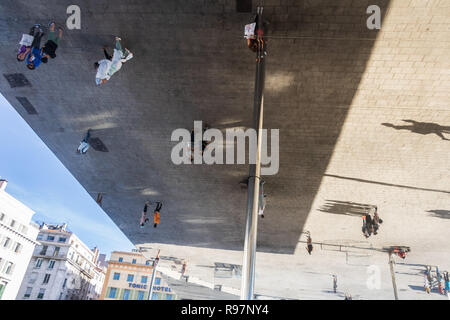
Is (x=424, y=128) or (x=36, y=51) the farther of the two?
(x=424, y=128)

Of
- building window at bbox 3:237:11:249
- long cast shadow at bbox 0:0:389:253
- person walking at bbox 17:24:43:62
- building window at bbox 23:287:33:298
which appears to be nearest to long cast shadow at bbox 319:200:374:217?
long cast shadow at bbox 0:0:389:253

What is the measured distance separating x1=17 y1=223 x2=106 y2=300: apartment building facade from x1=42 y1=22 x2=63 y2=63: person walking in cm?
5451

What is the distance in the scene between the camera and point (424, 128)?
315 inches

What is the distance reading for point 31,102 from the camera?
30.0 feet

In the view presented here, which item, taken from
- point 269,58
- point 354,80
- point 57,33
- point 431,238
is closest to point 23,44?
point 57,33

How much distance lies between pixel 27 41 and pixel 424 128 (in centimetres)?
980

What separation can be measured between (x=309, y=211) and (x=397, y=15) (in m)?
9.34

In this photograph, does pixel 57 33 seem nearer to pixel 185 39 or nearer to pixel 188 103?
pixel 185 39

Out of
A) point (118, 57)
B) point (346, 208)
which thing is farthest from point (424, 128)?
point (118, 57)

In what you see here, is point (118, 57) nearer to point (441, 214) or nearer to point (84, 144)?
point (84, 144)

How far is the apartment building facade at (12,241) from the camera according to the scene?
113 feet

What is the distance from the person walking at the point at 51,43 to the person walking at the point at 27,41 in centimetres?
31

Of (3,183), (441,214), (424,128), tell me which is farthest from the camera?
(3,183)
